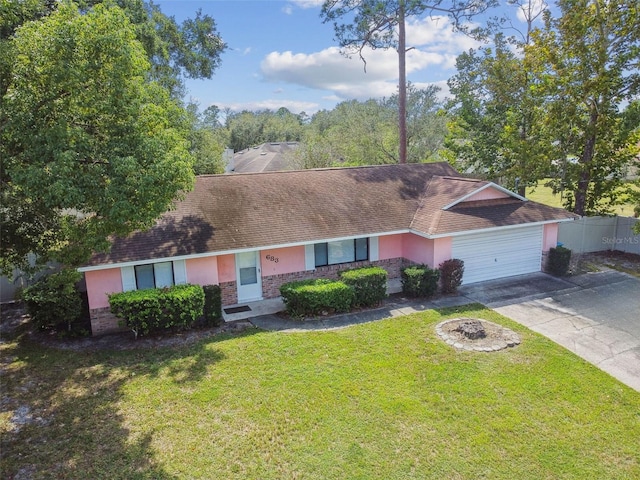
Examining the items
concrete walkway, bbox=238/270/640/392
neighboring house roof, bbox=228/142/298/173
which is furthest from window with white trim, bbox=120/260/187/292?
neighboring house roof, bbox=228/142/298/173

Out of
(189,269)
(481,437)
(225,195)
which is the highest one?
(225,195)

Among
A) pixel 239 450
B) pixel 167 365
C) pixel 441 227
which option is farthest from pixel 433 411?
pixel 441 227

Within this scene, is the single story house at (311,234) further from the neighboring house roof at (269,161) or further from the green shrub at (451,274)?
the neighboring house roof at (269,161)

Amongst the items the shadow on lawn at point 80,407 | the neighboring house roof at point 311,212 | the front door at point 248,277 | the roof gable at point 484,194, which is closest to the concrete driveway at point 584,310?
the neighboring house roof at point 311,212

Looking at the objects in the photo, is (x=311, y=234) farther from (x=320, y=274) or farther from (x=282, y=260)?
(x=320, y=274)

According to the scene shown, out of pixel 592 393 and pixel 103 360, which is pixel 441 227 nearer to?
pixel 592 393

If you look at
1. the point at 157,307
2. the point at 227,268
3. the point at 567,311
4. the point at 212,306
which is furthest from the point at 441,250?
the point at 157,307

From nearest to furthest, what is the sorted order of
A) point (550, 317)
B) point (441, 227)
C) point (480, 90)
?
point (550, 317)
point (441, 227)
point (480, 90)
